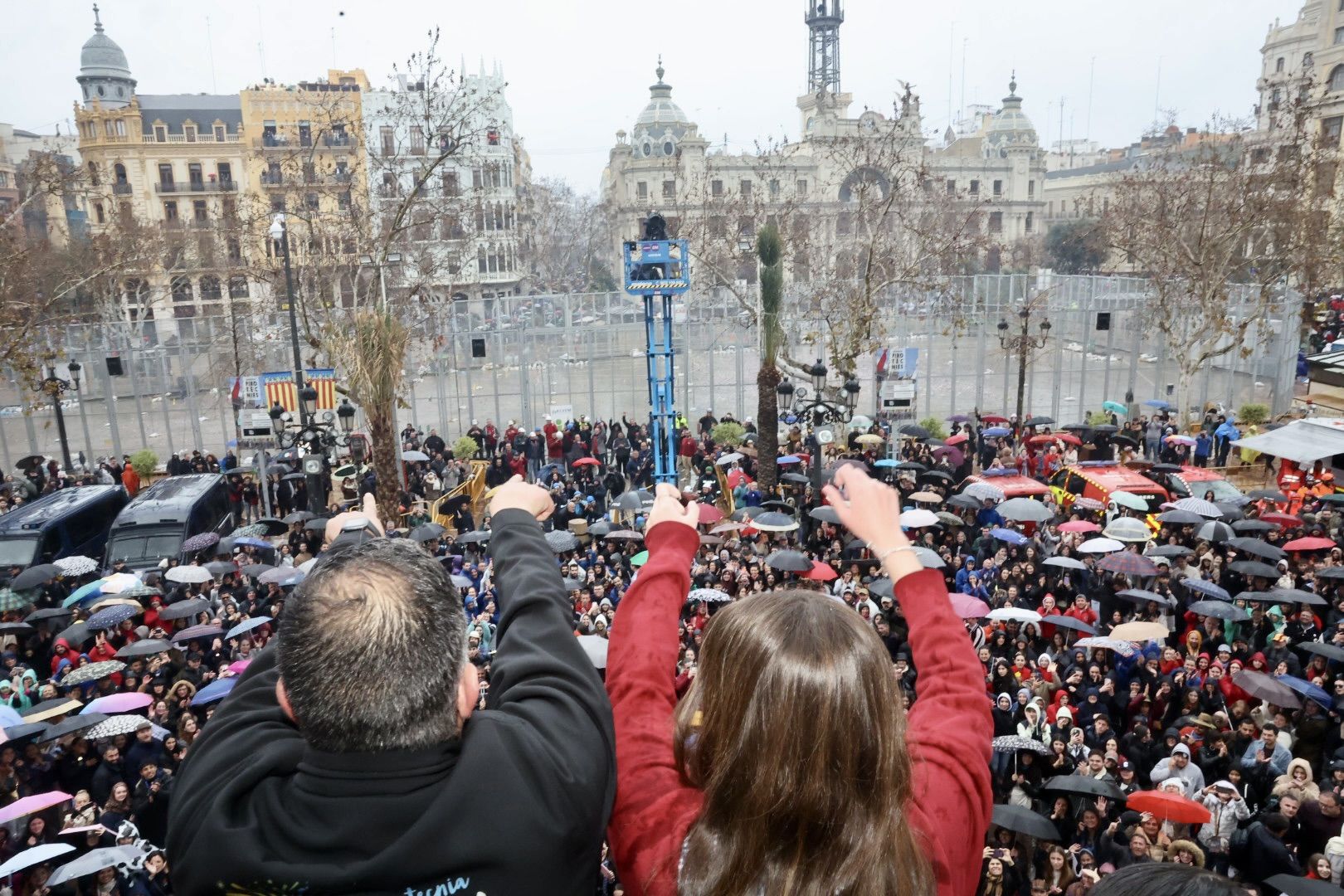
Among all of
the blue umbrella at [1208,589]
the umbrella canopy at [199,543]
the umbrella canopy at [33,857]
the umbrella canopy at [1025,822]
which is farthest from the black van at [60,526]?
the blue umbrella at [1208,589]

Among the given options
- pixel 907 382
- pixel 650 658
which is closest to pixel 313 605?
pixel 650 658

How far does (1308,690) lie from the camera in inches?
336

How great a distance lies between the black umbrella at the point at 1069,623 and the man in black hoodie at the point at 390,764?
391 inches

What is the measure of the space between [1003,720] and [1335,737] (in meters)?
3.10

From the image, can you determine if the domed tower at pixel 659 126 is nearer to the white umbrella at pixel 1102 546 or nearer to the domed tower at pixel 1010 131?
the domed tower at pixel 1010 131

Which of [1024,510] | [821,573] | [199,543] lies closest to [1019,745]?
[821,573]

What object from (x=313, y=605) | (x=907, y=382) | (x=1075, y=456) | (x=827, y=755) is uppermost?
(x=313, y=605)

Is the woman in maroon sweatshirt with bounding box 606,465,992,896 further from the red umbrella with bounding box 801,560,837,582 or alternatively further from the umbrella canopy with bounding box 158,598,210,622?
the umbrella canopy with bounding box 158,598,210,622

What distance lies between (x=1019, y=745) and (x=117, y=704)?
27.9ft

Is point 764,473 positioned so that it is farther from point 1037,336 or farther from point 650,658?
point 650,658

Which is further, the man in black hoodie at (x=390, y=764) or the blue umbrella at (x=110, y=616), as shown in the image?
the blue umbrella at (x=110, y=616)

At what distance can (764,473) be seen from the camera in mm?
19594

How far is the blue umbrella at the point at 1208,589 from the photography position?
11055 millimetres

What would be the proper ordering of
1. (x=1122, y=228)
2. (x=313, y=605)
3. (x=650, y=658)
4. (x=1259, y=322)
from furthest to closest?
(x=1122, y=228) < (x=1259, y=322) < (x=650, y=658) < (x=313, y=605)
